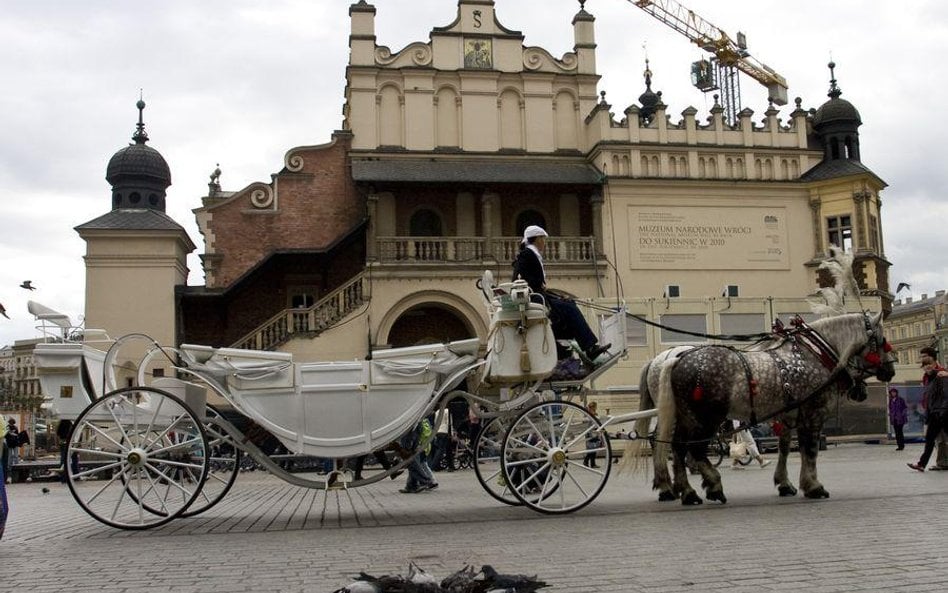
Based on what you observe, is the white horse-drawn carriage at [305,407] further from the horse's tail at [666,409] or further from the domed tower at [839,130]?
the domed tower at [839,130]

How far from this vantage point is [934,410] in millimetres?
13781

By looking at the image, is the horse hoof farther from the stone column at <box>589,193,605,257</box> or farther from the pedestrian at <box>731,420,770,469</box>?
the stone column at <box>589,193,605,257</box>

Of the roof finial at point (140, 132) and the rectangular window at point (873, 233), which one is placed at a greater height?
the roof finial at point (140, 132)

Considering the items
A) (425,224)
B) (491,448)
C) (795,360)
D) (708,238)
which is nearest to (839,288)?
(795,360)

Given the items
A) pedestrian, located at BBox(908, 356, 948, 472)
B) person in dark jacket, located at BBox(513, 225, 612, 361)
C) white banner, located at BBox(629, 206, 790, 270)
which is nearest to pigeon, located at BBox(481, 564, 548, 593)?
person in dark jacket, located at BBox(513, 225, 612, 361)

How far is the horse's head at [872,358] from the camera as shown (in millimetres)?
10289

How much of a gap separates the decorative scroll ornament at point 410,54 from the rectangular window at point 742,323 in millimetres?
14047

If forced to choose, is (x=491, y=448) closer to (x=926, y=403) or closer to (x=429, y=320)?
(x=926, y=403)

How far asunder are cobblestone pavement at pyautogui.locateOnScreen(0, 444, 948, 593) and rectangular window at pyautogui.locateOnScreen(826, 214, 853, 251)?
22452 mm

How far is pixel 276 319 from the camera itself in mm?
26797

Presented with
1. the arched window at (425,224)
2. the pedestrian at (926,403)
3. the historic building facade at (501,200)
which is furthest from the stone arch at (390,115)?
the pedestrian at (926,403)

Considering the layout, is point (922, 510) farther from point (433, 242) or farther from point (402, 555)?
point (433, 242)

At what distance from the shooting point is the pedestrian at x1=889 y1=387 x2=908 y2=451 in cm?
2152

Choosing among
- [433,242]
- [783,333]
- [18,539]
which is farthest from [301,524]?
[433,242]
